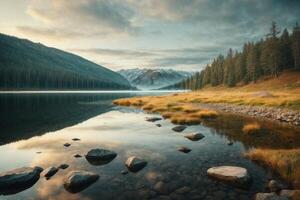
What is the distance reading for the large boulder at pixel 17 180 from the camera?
38.1 feet

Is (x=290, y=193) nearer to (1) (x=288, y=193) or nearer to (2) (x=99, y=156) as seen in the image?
(1) (x=288, y=193)

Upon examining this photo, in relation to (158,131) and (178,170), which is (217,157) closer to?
(178,170)

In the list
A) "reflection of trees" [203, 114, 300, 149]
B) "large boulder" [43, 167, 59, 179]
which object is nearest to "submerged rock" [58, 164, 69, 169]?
"large boulder" [43, 167, 59, 179]

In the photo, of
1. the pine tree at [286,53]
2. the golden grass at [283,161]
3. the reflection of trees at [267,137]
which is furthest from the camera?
the pine tree at [286,53]

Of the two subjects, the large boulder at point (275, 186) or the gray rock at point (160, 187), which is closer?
the large boulder at point (275, 186)

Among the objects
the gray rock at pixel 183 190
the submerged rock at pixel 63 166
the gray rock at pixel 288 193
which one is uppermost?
the gray rock at pixel 288 193

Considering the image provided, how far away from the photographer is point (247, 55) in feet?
394

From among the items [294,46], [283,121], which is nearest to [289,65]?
[294,46]

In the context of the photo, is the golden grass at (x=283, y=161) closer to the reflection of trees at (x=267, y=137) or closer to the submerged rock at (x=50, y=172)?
the reflection of trees at (x=267, y=137)

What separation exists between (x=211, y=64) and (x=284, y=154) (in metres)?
149

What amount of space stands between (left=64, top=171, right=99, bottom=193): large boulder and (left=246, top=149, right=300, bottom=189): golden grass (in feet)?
34.2

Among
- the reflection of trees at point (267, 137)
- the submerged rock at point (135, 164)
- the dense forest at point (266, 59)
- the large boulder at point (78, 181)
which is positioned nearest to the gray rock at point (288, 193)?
the submerged rock at point (135, 164)

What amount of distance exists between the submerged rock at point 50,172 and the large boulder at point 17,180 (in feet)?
1.53

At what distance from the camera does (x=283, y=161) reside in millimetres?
14023
